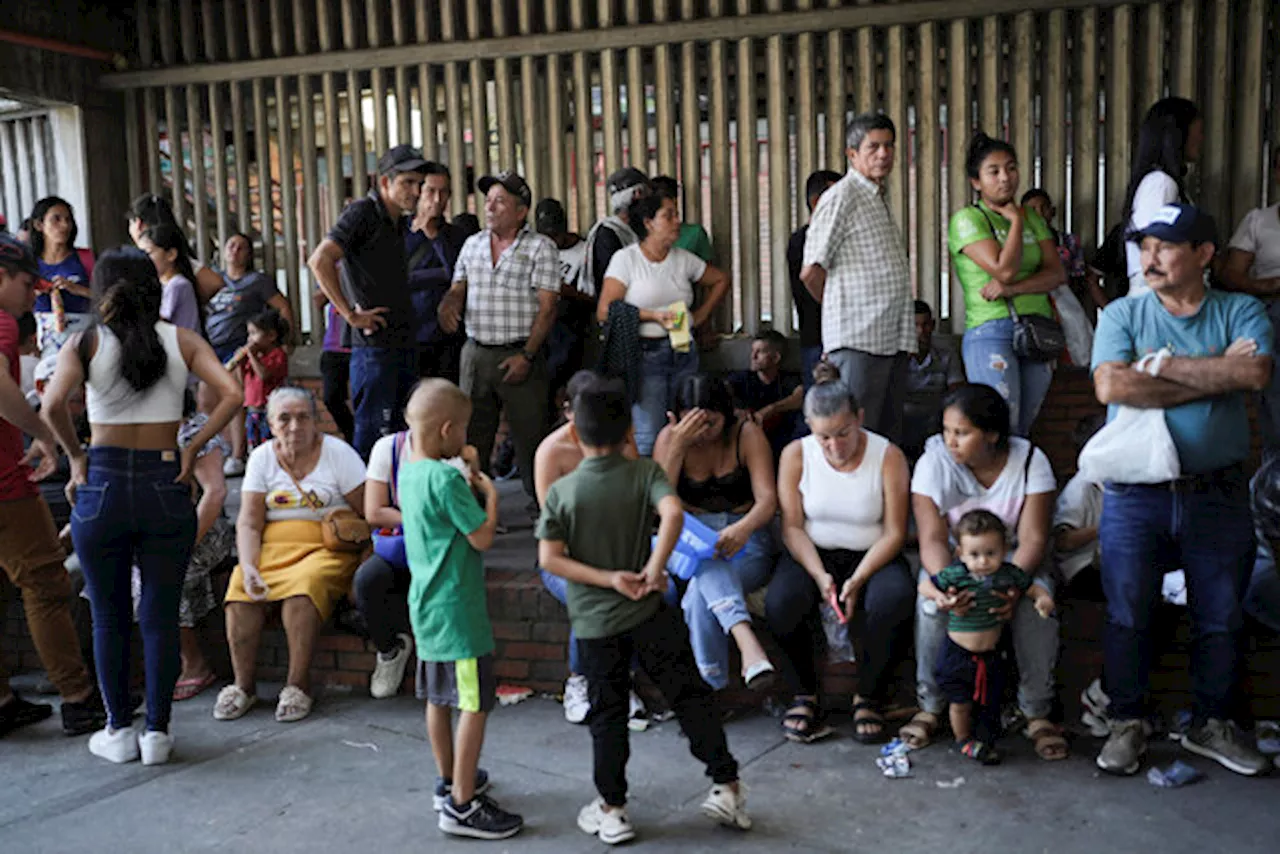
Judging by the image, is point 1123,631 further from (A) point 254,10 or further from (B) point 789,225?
(A) point 254,10

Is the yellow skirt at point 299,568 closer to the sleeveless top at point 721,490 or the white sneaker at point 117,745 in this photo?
the white sneaker at point 117,745

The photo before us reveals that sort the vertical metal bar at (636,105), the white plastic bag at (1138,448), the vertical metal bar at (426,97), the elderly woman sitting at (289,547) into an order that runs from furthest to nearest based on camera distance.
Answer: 1. the vertical metal bar at (426,97)
2. the vertical metal bar at (636,105)
3. the elderly woman sitting at (289,547)
4. the white plastic bag at (1138,448)

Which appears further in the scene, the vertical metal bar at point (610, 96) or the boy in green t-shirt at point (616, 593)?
the vertical metal bar at point (610, 96)

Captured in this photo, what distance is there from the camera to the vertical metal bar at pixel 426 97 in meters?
7.36

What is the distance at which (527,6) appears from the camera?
712 cm

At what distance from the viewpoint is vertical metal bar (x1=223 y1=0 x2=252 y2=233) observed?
7762mm

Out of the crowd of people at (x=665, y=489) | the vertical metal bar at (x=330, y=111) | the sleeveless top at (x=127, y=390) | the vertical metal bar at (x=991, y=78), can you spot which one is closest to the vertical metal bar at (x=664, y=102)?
the crowd of people at (x=665, y=489)

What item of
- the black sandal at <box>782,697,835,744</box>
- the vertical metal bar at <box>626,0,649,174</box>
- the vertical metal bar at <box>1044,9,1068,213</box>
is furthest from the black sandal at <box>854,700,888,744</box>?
the vertical metal bar at <box>626,0,649,174</box>

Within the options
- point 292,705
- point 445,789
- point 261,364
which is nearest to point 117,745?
point 292,705

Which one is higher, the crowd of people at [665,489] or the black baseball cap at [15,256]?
the black baseball cap at [15,256]

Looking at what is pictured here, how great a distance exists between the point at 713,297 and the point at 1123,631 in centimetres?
264

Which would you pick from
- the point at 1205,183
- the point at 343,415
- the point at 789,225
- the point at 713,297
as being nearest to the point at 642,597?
the point at 713,297

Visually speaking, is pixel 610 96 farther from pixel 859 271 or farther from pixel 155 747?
pixel 155 747

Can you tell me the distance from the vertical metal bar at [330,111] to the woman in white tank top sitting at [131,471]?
3.60 metres
